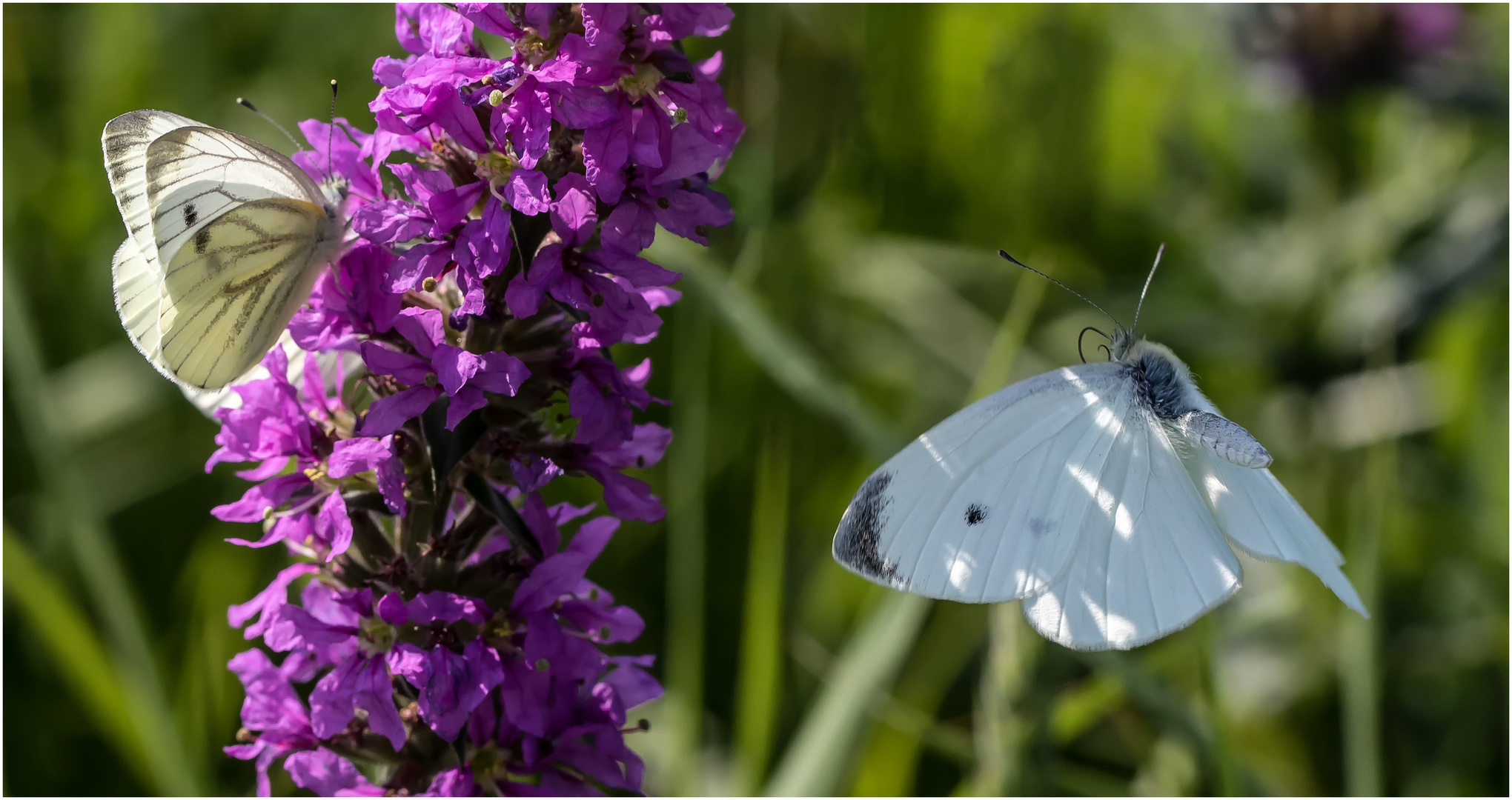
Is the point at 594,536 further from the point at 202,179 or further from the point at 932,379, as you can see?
the point at 932,379

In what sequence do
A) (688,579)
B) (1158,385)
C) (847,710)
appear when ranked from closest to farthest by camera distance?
1. (1158,385)
2. (847,710)
3. (688,579)

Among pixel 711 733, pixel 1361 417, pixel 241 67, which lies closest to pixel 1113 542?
pixel 711 733

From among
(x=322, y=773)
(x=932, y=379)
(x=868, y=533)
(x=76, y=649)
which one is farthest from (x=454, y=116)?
(x=932, y=379)

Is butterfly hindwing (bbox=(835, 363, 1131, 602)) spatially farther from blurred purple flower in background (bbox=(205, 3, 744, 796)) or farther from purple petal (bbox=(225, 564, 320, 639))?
purple petal (bbox=(225, 564, 320, 639))

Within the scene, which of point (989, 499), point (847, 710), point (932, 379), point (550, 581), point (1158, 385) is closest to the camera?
point (550, 581)

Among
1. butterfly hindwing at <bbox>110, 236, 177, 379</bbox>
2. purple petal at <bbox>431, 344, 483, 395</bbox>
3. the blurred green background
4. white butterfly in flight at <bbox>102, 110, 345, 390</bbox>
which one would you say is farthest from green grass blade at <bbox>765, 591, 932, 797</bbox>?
butterfly hindwing at <bbox>110, 236, 177, 379</bbox>

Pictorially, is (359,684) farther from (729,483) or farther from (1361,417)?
(1361,417)
